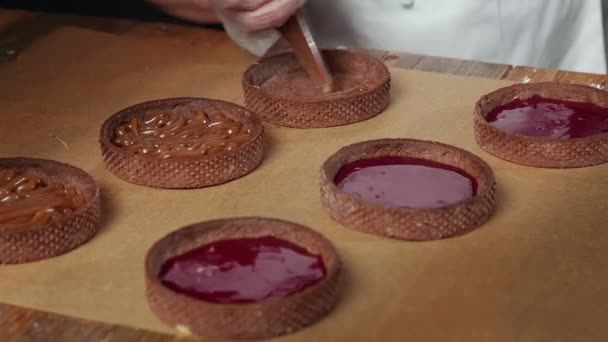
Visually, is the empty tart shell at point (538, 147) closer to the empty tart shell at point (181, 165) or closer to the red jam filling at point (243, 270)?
the empty tart shell at point (181, 165)

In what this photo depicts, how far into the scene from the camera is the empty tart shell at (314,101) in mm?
2145

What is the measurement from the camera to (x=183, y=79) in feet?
7.97

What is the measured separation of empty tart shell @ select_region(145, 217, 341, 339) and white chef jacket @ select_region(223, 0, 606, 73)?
121 centimetres

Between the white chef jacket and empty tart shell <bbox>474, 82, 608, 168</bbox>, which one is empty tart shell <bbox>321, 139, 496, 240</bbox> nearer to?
empty tart shell <bbox>474, 82, 608, 168</bbox>

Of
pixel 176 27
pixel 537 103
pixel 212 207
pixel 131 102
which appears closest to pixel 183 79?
pixel 131 102

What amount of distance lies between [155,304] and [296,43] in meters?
0.90

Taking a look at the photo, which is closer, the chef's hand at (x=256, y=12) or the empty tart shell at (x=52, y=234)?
the empty tart shell at (x=52, y=234)

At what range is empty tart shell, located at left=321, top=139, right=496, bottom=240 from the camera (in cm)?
172

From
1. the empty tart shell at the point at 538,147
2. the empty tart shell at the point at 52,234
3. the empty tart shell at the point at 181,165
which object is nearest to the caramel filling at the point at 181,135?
the empty tart shell at the point at 181,165

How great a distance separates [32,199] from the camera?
1.79 m

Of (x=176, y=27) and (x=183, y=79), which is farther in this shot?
(x=176, y=27)

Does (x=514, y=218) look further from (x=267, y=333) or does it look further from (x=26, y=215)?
(x=26, y=215)

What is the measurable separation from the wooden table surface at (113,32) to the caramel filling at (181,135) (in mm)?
486

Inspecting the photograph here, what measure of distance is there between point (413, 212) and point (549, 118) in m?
0.53
